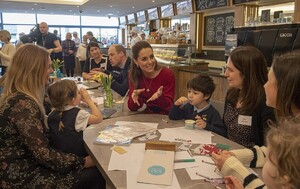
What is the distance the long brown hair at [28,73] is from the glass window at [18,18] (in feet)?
44.4

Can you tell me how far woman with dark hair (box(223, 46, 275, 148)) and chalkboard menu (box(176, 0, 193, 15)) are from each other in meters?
6.25

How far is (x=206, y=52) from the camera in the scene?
7.68m

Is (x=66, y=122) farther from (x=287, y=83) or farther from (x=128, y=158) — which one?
(x=287, y=83)

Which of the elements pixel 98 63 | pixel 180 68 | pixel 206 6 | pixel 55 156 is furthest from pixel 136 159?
pixel 206 6

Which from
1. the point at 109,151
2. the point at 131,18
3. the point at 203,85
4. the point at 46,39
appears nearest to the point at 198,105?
the point at 203,85

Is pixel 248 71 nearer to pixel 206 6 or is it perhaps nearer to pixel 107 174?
pixel 107 174

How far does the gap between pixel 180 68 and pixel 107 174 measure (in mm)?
4164

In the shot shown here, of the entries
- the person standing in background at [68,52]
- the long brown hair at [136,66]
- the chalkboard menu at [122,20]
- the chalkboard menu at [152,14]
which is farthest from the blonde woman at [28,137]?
the chalkboard menu at [122,20]

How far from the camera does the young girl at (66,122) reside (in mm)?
1697

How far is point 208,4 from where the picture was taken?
6.97 m

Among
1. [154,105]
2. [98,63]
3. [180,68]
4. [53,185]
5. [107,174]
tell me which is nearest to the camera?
[107,174]

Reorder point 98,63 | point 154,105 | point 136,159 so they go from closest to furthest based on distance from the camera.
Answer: point 136,159, point 154,105, point 98,63

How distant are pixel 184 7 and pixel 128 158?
24.2 feet

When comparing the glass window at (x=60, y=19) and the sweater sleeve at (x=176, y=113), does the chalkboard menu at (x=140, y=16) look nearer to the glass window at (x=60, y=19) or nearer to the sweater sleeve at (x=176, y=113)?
the glass window at (x=60, y=19)
